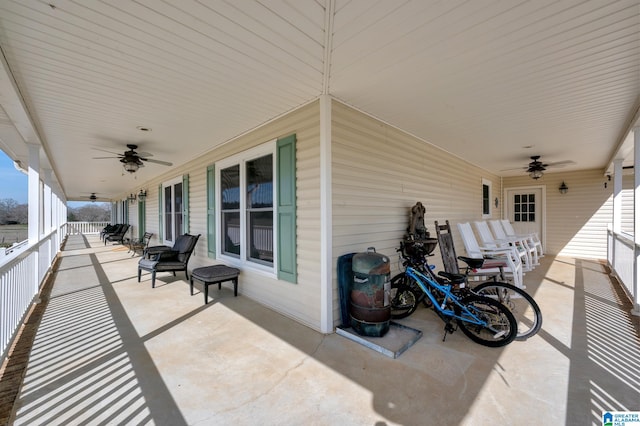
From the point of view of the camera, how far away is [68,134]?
443 cm

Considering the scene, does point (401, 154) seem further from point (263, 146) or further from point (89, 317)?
point (89, 317)

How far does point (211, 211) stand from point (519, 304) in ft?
17.4

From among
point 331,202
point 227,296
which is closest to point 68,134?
point 227,296

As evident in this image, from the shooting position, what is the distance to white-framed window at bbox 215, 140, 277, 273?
4.05 m

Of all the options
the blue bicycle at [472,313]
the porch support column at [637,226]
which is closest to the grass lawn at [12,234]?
the blue bicycle at [472,313]

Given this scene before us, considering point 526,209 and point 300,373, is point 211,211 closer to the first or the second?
point 300,373

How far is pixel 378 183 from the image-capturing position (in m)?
3.77

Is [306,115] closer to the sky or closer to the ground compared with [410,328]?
closer to the sky

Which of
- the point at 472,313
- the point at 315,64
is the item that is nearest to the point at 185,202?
the point at 315,64

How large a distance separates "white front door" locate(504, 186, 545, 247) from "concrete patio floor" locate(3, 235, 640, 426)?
5.74 metres

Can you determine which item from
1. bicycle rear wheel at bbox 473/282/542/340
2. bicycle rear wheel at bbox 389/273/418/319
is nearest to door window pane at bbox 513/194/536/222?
bicycle rear wheel at bbox 473/282/542/340

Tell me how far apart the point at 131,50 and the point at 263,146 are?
6.37 feet

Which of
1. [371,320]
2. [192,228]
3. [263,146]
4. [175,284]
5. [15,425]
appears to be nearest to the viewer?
[15,425]

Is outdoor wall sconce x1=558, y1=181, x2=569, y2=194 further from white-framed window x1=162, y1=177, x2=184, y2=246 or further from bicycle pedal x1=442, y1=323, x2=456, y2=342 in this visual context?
white-framed window x1=162, y1=177, x2=184, y2=246
